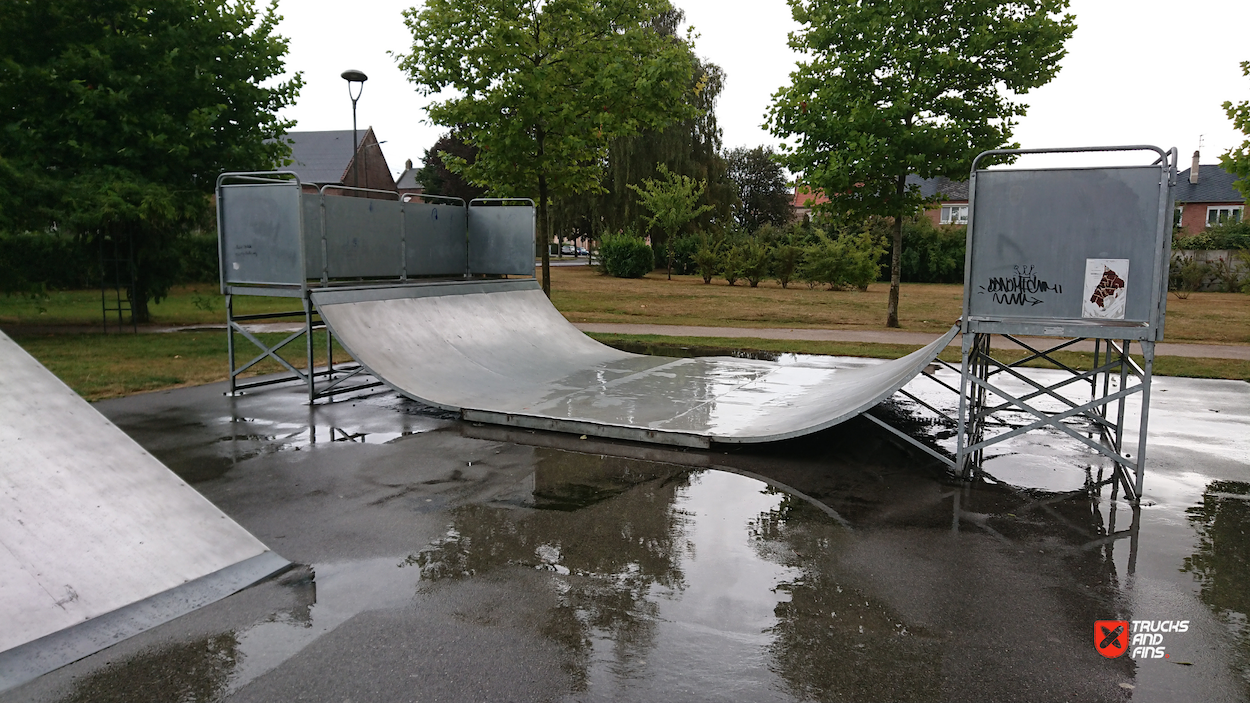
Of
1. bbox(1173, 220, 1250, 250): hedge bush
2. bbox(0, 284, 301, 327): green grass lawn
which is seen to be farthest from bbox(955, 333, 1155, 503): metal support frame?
bbox(1173, 220, 1250, 250): hedge bush

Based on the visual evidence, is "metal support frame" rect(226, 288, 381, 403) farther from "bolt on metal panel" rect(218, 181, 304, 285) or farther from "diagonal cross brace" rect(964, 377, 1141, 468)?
"diagonal cross brace" rect(964, 377, 1141, 468)

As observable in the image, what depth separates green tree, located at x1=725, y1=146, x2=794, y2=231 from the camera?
6975 cm

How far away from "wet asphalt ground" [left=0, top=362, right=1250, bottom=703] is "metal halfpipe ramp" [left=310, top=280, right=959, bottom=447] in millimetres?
390

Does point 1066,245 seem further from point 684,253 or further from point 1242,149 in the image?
point 684,253

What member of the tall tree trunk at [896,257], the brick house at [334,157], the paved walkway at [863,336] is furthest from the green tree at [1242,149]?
the brick house at [334,157]

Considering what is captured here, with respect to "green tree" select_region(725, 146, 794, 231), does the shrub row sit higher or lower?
lower

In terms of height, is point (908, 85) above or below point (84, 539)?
above

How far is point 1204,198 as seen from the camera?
64.3 m

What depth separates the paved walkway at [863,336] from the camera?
53.0 ft

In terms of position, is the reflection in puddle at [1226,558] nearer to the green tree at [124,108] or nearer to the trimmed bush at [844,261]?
the green tree at [124,108]

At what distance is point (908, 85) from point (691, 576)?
53.5 ft

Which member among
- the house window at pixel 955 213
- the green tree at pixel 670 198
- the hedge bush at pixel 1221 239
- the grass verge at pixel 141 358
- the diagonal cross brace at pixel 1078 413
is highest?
the house window at pixel 955 213

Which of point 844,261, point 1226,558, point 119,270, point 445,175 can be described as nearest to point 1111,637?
point 1226,558

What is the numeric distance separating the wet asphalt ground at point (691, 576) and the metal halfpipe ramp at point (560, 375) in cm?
39
